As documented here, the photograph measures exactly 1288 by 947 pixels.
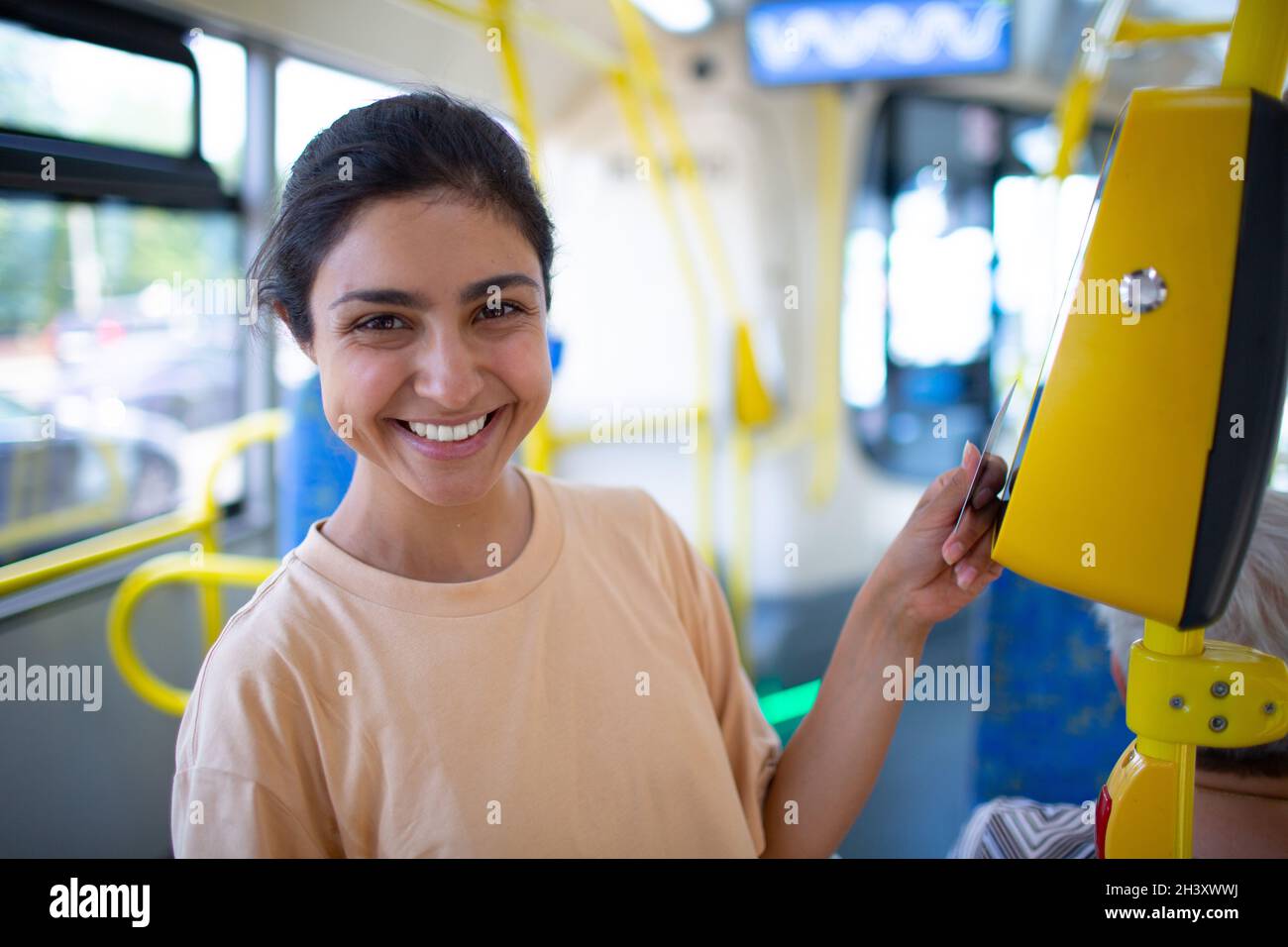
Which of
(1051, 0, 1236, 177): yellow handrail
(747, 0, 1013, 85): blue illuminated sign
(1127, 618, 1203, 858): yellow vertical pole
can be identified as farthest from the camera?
(747, 0, 1013, 85): blue illuminated sign

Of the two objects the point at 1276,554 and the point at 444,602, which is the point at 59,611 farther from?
the point at 1276,554

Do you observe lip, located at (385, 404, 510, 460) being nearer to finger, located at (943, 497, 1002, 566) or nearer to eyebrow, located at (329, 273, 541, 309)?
eyebrow, located at (329, 273, 541, 309)

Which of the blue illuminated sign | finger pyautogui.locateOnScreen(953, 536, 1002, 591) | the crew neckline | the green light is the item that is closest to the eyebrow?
the crew neckline

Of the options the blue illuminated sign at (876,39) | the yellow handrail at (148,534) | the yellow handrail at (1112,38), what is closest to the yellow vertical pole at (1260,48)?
the yellow handrail at (1112,38)

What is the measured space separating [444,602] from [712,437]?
12.4 feet

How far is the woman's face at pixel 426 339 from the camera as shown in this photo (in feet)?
2.78

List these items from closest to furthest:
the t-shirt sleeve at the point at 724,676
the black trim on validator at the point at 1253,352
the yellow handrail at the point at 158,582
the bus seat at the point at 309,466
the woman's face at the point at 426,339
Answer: the black trim on validator at the point at 1253,352
the woman's face at the point at 426,339
the t-shirt sleeve at the point at 724,676
the yellow handrail at the point at 158,582
the bus seat at the point at 309,466

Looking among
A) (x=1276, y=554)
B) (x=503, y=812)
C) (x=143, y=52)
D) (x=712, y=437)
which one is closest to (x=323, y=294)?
(x=503, y=812)

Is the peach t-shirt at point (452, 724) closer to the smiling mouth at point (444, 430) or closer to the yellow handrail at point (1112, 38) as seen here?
the smiling mouth at point (444, 430)

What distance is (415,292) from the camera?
84 cm

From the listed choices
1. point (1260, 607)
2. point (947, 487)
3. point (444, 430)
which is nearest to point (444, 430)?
point (444, 430)

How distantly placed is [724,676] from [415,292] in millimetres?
573

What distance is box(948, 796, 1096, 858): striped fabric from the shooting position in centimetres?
125

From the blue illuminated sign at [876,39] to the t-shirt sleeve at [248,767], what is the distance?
2.81 m
